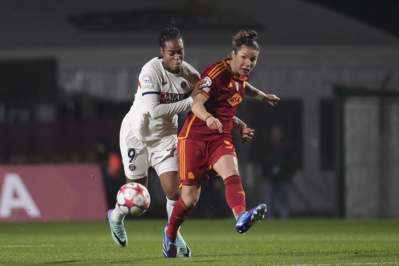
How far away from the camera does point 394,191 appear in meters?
16.4

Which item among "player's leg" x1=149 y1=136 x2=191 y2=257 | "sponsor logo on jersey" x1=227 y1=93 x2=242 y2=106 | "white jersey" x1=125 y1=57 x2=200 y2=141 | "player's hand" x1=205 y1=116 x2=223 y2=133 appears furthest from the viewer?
"player's leg" x1=149 y1=136 x2=191 y2=257

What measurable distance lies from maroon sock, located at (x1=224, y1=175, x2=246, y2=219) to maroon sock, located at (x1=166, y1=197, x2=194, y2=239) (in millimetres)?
496

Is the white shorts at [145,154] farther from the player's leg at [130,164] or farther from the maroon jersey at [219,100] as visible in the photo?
the maroon jersey at [219,100]

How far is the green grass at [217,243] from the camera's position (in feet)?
26.1

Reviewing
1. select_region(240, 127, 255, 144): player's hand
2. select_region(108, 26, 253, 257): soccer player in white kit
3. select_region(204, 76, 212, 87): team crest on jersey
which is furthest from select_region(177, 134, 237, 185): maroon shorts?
select_region(204, 76, 212, 87): team crest on jersey

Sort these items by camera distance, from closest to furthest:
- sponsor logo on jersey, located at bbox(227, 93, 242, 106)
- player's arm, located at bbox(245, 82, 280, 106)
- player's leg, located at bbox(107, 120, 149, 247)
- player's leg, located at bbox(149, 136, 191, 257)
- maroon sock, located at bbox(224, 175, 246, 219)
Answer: maroon sock, located at bbox(224, 175, 246, 219) < sponsor logo on jersey, located at bbox(227, 93, 242, 106) < player's arm, located at bbox(245, 82, 280, 106) < player's leg, located at bbox(149, 136, 191, 257) < player's leg, located at bbox(107, 120, 149, 247)

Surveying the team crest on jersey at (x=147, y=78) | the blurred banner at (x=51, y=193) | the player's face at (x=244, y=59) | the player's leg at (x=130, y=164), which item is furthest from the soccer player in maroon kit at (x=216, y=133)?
the blurred banner at (x=51, y=193)

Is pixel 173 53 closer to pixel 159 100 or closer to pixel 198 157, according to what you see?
pixel 159 100

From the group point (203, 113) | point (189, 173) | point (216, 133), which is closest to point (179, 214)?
point (189, 173)

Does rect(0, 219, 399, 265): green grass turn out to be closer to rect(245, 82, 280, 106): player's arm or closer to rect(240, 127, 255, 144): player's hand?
rect(240, 127, 255, 144): player's hand

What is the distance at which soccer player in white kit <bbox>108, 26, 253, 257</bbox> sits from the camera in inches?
331

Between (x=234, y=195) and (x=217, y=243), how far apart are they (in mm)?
2672

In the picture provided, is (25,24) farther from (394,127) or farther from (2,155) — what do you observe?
(394,127)

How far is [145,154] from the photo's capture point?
892cm
